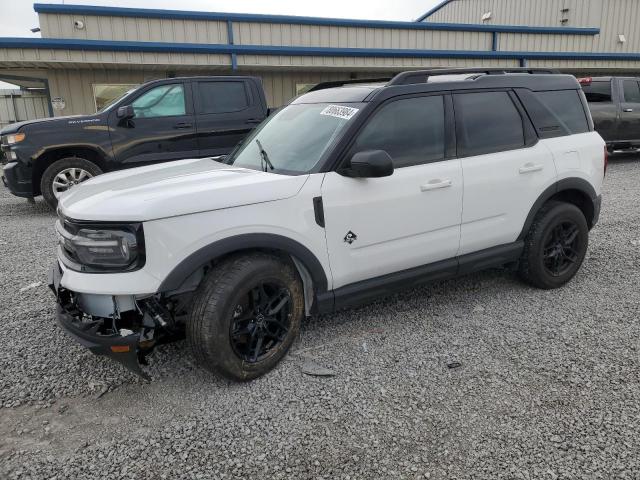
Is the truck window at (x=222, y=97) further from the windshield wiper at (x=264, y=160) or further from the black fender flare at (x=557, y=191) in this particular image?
the black fender flare at (x=557, y=191)

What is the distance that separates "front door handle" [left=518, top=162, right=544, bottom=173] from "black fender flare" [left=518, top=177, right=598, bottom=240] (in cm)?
22

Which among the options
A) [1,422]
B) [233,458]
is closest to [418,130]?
[233,458]

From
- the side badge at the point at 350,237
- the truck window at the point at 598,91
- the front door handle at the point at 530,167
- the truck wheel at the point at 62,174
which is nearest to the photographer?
the side badge at the point at 350,237

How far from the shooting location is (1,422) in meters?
2.74

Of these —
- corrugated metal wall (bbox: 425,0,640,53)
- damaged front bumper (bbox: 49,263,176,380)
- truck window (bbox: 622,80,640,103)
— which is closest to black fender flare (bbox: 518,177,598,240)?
damaged front bumper (bbox: 49,263,176,380)

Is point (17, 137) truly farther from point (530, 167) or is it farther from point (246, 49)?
point (530, 167)

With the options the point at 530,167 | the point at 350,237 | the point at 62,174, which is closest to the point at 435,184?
the point at 350,237

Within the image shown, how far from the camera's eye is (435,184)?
11.6 ft

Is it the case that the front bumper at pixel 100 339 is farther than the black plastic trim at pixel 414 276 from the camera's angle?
No

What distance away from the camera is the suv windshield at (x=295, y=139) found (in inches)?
131

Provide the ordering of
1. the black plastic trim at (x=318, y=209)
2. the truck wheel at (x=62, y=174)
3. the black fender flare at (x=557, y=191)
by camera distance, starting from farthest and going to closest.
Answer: the truck wheel at (x=62, y=174) < the black fender flare at (x=557, y=191) < the black plastic trim at (x=318, y=209)

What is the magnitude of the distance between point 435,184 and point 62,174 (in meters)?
6.03

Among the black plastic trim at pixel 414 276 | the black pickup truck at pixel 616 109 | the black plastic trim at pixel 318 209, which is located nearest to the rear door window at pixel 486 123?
the black plastic trim at pixel 414 276

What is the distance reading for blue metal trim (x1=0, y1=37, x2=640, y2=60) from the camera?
10875 mm
